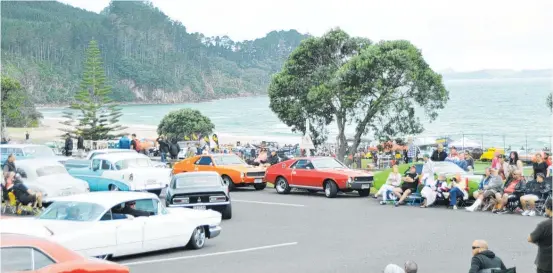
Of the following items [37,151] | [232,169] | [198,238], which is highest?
[37,151]

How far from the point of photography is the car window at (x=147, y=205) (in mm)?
15445

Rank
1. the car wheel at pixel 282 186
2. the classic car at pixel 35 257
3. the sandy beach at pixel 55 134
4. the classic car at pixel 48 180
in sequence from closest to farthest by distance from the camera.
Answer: the classic car at pixel 35 257 < the classic car at pixel 48 180 < the car wheel at pixel 282 186 < the sandy beach at pixel 55 134

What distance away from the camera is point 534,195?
2094cm

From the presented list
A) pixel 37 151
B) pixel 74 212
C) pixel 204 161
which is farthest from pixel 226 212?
pixel 37 151

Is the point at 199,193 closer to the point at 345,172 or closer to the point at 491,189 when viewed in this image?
the point at 345,172

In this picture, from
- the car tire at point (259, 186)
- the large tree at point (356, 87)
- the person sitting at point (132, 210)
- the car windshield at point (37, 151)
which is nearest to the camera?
the person sitting at point (132, 210)

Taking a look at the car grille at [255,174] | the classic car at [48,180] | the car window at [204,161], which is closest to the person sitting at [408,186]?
the car grille at [255,174]

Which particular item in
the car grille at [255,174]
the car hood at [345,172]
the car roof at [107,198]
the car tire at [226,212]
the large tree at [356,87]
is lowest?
the car tire at [226,212]

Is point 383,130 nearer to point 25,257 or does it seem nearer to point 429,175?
point 429,175

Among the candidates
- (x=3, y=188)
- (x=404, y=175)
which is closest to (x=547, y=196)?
(x=404, y=175)

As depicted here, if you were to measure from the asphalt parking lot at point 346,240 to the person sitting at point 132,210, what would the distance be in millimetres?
825

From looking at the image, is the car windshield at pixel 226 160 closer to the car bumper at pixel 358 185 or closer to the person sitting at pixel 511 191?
the car bumper at pixel 358 185

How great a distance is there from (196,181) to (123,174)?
5.31 metres

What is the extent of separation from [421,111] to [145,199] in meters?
170
